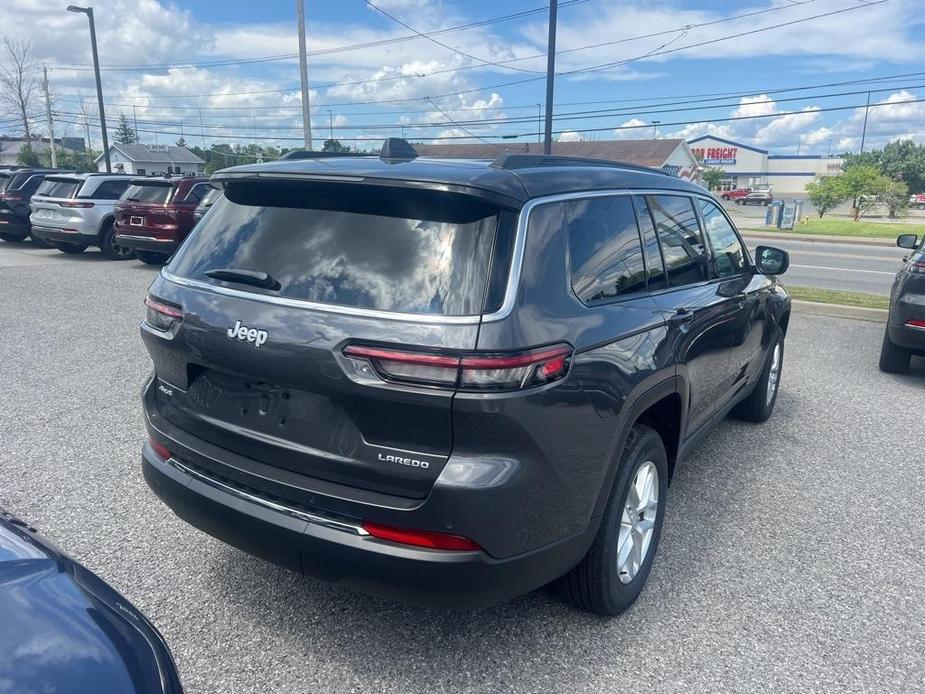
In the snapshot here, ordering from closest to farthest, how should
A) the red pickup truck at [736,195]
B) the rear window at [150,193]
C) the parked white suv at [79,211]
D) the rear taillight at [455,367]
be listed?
1. the rear taillight at [455,367]
2. the rear window at [150,193]
3. the parked white suv at [79,211]
4. the red pickup truck at [736,195]

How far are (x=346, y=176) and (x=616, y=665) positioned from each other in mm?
2086

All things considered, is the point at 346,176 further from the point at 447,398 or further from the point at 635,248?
the point at 635,248

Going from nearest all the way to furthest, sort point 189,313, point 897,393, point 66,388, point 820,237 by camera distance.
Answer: point 189,313, point 66,388, point 897,393, point 820,237

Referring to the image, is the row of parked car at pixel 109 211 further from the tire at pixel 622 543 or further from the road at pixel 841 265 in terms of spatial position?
the road at pixel 841 265

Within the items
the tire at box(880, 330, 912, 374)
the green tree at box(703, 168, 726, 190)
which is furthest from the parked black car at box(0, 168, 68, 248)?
the green tree at box(703, 168, 726, 190)

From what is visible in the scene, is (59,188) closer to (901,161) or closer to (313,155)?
(313,155)

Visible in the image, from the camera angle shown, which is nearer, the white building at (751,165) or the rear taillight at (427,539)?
the rear taillight at (427,539)

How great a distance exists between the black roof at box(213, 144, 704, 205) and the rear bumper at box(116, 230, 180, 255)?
10706 millimetres

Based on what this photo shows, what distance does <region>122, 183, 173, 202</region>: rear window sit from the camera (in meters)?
13.2

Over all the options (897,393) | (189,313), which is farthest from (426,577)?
(897,393)

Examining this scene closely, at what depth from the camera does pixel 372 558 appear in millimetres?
2342

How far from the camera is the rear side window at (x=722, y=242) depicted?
167 inches

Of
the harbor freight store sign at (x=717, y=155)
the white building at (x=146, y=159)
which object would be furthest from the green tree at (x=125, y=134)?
the harbor freight store sign at (x=717, y=155)

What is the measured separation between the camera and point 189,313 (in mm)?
2736
